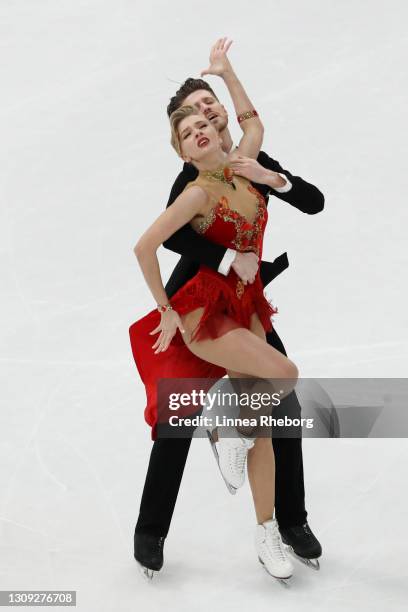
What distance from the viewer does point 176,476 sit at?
5.22 metres

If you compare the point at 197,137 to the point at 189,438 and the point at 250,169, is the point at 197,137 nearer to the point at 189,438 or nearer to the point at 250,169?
the point at 250,169

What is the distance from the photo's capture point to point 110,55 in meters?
10.2

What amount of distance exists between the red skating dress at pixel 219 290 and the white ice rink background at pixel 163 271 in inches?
21.0

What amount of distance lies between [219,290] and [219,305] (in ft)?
0.21

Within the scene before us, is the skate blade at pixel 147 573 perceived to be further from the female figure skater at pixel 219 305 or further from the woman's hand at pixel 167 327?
the woman's hand at pixel 167 327

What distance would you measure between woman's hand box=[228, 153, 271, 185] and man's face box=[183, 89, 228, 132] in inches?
9.7

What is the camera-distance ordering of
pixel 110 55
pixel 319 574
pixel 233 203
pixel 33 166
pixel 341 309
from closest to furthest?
pixel 233 203 → pixel 319 574 → pixel 341 309 → pixel 33 166 → pixel 110 55

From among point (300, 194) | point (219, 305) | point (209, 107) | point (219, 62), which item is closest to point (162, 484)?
point (219, 305)

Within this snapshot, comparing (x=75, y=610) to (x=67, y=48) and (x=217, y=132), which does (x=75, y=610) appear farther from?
(x=67, y=48)

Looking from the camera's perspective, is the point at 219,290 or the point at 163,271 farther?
the point at 163,271

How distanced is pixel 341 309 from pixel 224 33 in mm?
3761

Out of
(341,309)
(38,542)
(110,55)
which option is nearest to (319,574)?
(38,542)

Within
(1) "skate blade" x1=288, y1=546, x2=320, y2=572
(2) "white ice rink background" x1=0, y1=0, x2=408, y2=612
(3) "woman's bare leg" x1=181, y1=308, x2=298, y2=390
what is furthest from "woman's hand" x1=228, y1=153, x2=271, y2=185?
(1) "skate blade" x1=288, y1=546, x2=320, y2=572

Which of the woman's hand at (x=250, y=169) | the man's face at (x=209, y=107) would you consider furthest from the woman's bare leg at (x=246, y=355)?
the man's face at (x=209, y=107)
